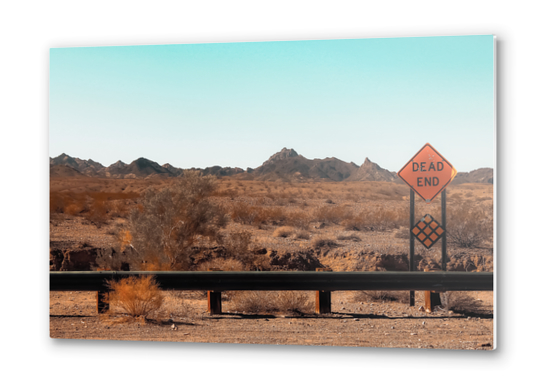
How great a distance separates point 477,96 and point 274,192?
5774 mm

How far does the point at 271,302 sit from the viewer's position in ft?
17.8

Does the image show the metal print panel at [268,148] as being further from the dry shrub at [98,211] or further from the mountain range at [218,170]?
the dry shrub at [98,211]

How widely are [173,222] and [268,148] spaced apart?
2.14 meters

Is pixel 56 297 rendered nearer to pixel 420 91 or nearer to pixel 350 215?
pixel 420 91

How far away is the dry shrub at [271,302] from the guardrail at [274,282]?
0.66 feet

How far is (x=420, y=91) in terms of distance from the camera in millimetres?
5105

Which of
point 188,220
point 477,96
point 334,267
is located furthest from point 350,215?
point 477,96

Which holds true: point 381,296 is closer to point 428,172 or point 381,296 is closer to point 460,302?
point 460,302

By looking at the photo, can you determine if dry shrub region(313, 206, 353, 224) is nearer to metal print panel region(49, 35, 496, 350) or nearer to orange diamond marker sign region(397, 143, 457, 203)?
metal print panel region(49, 35, 496, 350)

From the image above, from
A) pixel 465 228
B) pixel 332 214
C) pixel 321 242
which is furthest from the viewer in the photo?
pixel 332 214

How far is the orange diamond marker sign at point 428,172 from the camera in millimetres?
4949

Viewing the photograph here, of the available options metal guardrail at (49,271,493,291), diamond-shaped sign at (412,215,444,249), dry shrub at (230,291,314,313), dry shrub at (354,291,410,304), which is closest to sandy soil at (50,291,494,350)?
dry shrub at (230,291,314,313)

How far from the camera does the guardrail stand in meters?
5.01

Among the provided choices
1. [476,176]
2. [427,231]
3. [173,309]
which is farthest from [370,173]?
[173,309]
